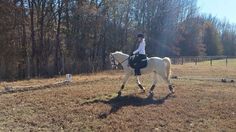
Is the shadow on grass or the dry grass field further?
the shadow on grass

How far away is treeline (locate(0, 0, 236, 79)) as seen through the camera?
123ft

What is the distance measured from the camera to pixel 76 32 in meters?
46.8

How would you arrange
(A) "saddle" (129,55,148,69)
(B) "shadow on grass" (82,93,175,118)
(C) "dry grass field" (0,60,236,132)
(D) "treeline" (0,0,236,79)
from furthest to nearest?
(D) "treeline" (0,0,236,79) → (A) "saddle" (129,55,148,69) → (B) "shadow on grass" (82,93,175,118) → (C) "dry grass field" (0,60,236,132)

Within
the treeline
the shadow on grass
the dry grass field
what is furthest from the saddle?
the treeline

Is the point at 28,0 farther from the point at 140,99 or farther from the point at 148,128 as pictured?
the point at 148,128

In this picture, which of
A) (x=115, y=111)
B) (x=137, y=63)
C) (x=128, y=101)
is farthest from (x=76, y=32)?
(x=115, y=111)

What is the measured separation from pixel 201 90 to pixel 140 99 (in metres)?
4.36

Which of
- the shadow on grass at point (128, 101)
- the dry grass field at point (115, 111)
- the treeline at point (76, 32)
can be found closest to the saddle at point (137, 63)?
the dry grass field at point (115, 111)

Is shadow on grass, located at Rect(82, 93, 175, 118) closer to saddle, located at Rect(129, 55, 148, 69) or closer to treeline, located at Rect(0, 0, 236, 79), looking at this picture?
saddle, located at Rect(129, 55, 148, 69)

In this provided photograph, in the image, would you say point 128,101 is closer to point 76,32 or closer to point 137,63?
point 137,63

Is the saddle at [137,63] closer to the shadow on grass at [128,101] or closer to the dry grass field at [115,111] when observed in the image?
the dry grass field at [115,111]

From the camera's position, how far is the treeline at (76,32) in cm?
3762

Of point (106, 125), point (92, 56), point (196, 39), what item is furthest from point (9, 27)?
point (196, 39)

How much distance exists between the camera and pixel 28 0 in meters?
39.2
